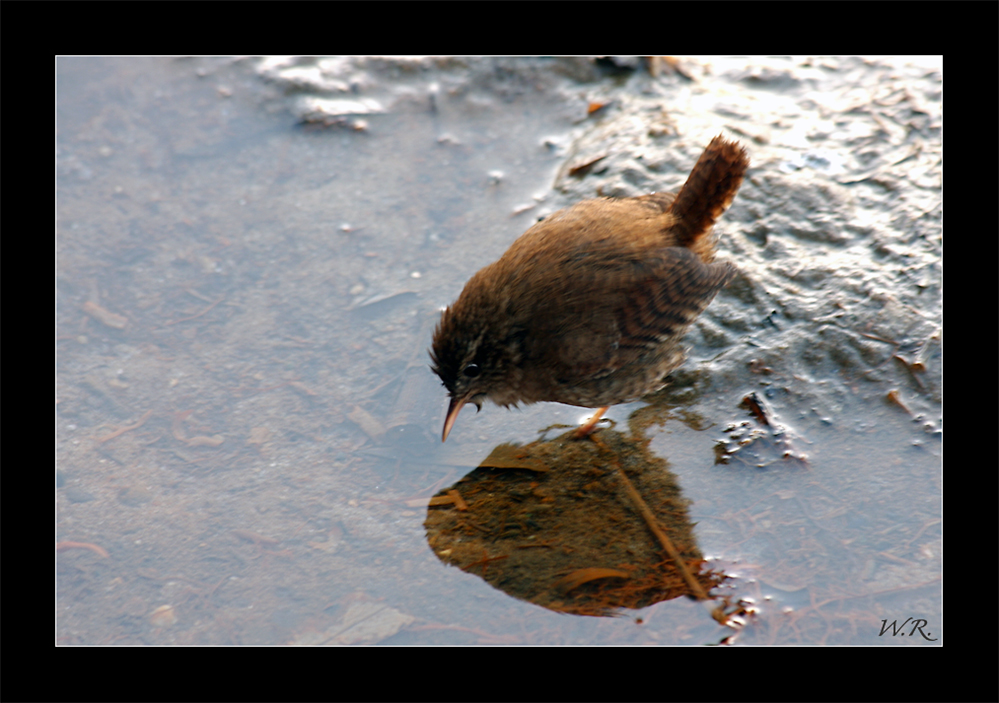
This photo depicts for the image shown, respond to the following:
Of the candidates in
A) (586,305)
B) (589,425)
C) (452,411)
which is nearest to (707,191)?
(586,305)

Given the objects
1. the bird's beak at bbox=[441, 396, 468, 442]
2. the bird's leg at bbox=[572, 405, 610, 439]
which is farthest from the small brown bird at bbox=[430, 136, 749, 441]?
the bird's leg at bbox=[572, 405, 610, 439]

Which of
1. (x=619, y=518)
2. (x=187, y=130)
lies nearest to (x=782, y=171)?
(x=619, y=518)

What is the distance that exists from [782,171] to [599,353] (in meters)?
2.55

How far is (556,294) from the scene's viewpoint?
13.9ft

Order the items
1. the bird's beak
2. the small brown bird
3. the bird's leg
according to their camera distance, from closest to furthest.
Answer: the small brown bird → the bird's beak → the bird's leg

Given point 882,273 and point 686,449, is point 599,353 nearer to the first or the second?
point 686,449

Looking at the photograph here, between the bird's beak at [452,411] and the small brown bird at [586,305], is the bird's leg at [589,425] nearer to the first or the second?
the small brown bird at [586,305]

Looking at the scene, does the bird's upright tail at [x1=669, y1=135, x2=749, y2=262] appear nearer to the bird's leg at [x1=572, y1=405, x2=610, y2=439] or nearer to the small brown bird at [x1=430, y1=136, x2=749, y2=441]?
the small brown bird at [x1=430, y1=136, x2=749, y2=441]

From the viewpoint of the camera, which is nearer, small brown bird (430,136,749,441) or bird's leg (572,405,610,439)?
small brown bird (430,136,749,441)

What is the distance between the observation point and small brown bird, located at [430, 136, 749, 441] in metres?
4.24

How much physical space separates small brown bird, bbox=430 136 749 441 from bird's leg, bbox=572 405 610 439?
28 cm

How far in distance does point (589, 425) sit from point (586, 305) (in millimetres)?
849

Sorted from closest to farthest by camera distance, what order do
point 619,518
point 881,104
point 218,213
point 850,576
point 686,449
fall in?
1. point 850,576
2. point 619,518
3. point 686,449
4. point 218,213
5. point 881,104

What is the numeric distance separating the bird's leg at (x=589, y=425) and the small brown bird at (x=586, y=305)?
280 millimetres
